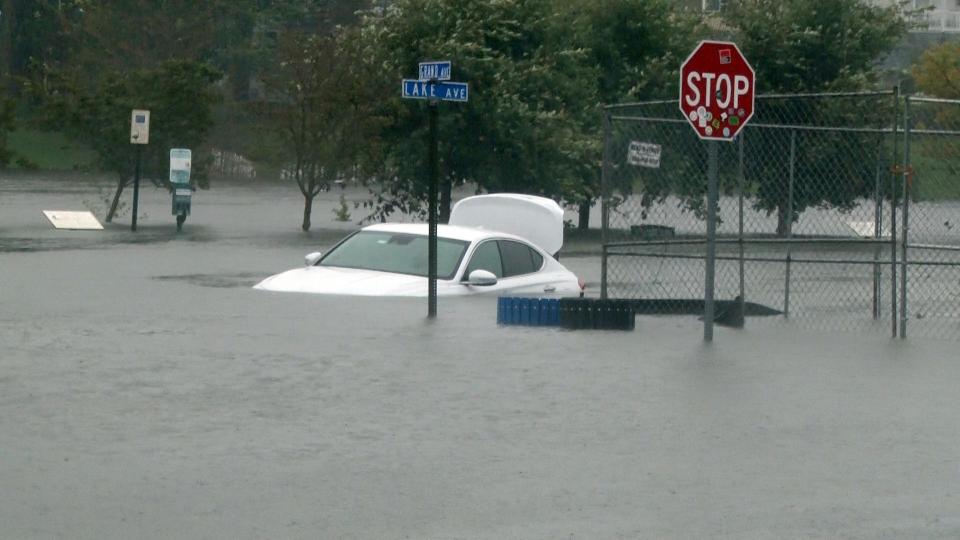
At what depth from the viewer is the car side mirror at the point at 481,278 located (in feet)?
59.6

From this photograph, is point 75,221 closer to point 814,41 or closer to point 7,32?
point 814,41

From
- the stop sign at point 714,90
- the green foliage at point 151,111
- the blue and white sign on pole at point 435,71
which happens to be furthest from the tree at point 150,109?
the stop sign at point 714,90

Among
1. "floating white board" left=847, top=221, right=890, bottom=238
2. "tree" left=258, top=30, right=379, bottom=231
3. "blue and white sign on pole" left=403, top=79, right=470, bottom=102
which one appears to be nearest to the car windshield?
"blue and white sign on pole" left=403, top=79, right=470, bottom=102

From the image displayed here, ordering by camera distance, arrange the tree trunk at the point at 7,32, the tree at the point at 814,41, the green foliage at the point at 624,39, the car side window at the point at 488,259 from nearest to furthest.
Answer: the car side window at the point at 488,259 → the tree at the point at 814,41 → the green foliage at the point at 624,39 → the tree trunk at the point at 7,32

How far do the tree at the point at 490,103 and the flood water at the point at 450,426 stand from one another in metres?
18.4

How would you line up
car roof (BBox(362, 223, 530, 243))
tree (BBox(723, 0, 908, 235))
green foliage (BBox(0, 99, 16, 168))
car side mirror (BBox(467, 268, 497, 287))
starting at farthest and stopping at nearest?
green foliage (BBox(0, 99, 16, 168))
tree (BBox(723, 0, 908, 235))
car roof (BBox(362, 223, 530, 243))
car side mirror (BBox(467, 268, 497, 287))

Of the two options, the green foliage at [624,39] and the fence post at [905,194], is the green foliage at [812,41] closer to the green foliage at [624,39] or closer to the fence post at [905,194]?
the green foliage at [624,39]

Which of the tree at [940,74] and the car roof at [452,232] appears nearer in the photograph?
the car roof at [452,232]

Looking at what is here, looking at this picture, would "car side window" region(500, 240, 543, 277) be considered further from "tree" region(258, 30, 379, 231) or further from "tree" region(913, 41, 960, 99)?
"tree" region(913, 41, 960, 99)

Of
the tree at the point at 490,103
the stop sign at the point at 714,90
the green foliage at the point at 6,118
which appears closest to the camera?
the stop sign at the point at 714,90

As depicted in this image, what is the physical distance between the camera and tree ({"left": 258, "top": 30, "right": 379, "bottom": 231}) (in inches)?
1550

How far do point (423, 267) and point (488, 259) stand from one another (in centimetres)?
71

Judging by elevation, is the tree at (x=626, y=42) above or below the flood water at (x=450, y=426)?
above

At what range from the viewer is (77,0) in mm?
80625
